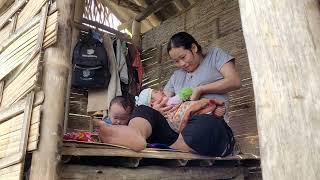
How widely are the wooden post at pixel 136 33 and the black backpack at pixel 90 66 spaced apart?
1.00m

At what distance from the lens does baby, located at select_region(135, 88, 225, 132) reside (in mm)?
2631

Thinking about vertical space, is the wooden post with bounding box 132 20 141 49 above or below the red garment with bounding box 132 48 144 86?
above

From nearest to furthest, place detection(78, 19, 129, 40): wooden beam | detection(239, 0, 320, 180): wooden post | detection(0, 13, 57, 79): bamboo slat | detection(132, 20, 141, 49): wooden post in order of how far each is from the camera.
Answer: detection(239, 0, 320, 180): wooden post → detection(0, 13, 57, 79): bamboo slat → detection(78, 19, 129, 40): wooden beam → detection(132, 20, 141, 49): wooden post

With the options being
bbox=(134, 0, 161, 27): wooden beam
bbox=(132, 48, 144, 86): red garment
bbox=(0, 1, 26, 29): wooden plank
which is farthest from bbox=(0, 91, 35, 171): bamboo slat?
bbox=(134, 0, 161, 27): wooden beam

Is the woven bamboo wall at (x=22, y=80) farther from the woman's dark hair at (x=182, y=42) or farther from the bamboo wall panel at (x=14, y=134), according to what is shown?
the woman's dark hair at (x=182, y=42)

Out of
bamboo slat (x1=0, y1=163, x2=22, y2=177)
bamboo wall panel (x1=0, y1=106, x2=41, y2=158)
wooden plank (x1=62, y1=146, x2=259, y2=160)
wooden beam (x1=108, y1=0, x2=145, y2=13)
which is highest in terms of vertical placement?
wooden beam (x1=108, y1=0, x2=145, y2=13)

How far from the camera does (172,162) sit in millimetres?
2512

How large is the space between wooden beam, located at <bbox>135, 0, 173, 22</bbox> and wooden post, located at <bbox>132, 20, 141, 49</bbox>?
9 centimetres

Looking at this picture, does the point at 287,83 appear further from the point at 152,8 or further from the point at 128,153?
the point at 152,8

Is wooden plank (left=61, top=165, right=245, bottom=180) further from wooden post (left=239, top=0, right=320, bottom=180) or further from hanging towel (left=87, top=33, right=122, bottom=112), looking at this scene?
hanging towel (left=87, top=33, right=122, bottom=112)

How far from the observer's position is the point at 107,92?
441 cm

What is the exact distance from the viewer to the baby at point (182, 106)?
2631mm

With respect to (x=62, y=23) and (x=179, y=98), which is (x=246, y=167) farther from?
(x=62, y=23)

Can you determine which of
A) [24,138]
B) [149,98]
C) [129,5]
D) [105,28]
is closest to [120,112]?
[149,98]
